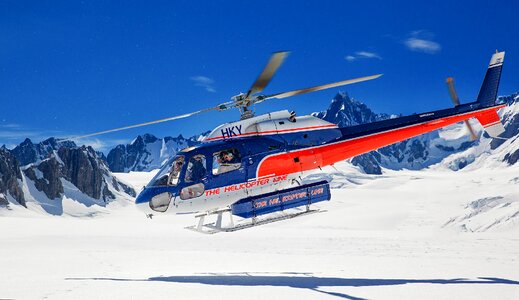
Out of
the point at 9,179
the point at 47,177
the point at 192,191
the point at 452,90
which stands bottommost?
the point at 192,191

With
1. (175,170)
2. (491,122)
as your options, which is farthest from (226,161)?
(491,122)

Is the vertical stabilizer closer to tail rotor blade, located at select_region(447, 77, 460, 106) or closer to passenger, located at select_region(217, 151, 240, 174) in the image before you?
tail rotor blade, located at select_region(447, 77, 460, 106)

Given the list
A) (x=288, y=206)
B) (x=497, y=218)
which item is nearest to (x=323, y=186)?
(x=288, y=206)

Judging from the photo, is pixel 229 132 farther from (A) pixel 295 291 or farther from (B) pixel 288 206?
(A) pixel 295 291

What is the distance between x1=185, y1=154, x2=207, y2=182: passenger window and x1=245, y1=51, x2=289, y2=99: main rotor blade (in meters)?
2.38

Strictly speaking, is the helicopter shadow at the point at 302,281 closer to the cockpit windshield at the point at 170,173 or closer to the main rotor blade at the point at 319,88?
the cockpit windshield at the point at 170,173

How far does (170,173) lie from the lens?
14344 mm

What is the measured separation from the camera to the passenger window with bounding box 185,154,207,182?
14.3 metres

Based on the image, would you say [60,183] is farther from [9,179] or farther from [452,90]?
[452,90]

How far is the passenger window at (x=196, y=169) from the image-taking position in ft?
46.9

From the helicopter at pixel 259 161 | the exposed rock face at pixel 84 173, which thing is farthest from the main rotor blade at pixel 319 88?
the exposed rock face at pixel 84 173

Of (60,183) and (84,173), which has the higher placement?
(84,173)

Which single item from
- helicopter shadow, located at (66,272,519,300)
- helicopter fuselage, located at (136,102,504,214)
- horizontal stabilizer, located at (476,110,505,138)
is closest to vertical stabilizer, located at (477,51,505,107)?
horizontal stabilizer, located at (476,110,505,138)

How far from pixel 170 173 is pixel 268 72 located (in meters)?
4.28
